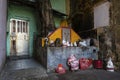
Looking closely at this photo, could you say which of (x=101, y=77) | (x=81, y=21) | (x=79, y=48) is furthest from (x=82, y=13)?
(x=101, y=77)

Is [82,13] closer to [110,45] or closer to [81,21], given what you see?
[81,21]

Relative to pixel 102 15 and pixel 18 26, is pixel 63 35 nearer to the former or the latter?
pixel 102 15

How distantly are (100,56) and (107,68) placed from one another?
776 millimetres

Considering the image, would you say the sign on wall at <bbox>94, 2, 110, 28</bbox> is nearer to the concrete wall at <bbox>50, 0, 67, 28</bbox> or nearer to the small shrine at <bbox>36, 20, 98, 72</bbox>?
the small shrine at <bbox>36, 20, 98, 72</bbox>

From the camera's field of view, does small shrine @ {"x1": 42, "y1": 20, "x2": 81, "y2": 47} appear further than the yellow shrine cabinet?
No

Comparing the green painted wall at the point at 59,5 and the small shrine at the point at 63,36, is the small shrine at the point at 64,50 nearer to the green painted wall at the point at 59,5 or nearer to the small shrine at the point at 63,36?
the small shrine at the point at 63,36

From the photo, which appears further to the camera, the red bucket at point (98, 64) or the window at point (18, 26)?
the window at point (18, 26)

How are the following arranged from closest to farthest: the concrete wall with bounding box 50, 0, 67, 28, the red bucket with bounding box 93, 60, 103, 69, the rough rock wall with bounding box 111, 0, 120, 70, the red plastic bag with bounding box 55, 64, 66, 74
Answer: the red plastic bag with bounding box 55, 64, 66, 74 < the rough rock wall with bounding box 111, 0, 120, 70 < the red bucket with bounding box 93, 60, 103, 69 < the concrete wall with bounding box 50, 0, 67, 28

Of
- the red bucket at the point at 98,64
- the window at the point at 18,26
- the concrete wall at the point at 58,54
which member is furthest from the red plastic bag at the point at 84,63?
the window at the point at 18,26

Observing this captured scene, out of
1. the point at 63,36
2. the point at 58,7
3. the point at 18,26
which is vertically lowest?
the point at 63,36

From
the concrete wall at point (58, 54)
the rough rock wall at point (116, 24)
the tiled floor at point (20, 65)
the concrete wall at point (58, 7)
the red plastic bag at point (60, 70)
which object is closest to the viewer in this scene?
the red plastic bag at point (60, 70)

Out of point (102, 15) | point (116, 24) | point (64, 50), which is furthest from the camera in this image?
point (102, 15)

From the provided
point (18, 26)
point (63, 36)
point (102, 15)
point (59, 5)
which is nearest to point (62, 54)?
point (63, 36)

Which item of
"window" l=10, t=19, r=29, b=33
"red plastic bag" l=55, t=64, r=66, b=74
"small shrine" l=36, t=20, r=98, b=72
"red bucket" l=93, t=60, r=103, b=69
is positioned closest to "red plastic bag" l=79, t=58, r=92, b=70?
"small shrine" l=36, t=20, r=98, b=72
